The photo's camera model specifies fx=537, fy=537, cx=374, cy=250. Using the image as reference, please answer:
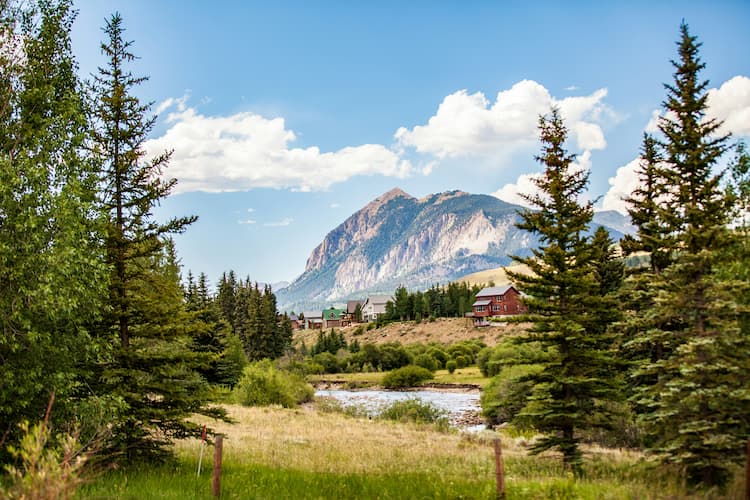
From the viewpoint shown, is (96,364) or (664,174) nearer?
(96,364)

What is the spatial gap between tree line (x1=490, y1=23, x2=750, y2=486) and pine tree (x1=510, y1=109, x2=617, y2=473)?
0.04 meters

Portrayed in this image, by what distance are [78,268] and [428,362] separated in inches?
2976

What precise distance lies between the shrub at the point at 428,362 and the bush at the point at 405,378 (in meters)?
7.62

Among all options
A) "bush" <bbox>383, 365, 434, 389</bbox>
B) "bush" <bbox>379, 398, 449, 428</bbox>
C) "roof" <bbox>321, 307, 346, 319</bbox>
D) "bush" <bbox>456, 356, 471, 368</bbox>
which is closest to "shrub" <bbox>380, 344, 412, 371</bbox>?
"bush" <bbox>456, 356, 471, 368</bbox>

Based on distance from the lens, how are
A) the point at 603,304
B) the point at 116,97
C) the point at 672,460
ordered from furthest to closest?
the point at 603,304, the point at 116,97, the point at 672,460

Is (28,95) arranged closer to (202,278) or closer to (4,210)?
(4,210)

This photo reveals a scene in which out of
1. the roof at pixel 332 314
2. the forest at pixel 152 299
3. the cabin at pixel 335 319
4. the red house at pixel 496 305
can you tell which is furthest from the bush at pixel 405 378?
the roof at pixel 332 314

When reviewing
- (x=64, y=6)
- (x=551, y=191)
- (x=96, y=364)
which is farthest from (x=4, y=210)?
(x=551, y=191)

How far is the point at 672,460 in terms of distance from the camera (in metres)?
13.6

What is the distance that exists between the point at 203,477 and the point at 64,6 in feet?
45.9

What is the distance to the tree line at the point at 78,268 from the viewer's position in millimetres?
11750

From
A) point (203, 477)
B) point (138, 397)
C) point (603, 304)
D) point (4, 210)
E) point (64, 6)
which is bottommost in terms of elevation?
point (203, 477)

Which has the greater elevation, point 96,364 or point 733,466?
point 96,364

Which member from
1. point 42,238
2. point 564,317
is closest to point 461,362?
point 564,317
